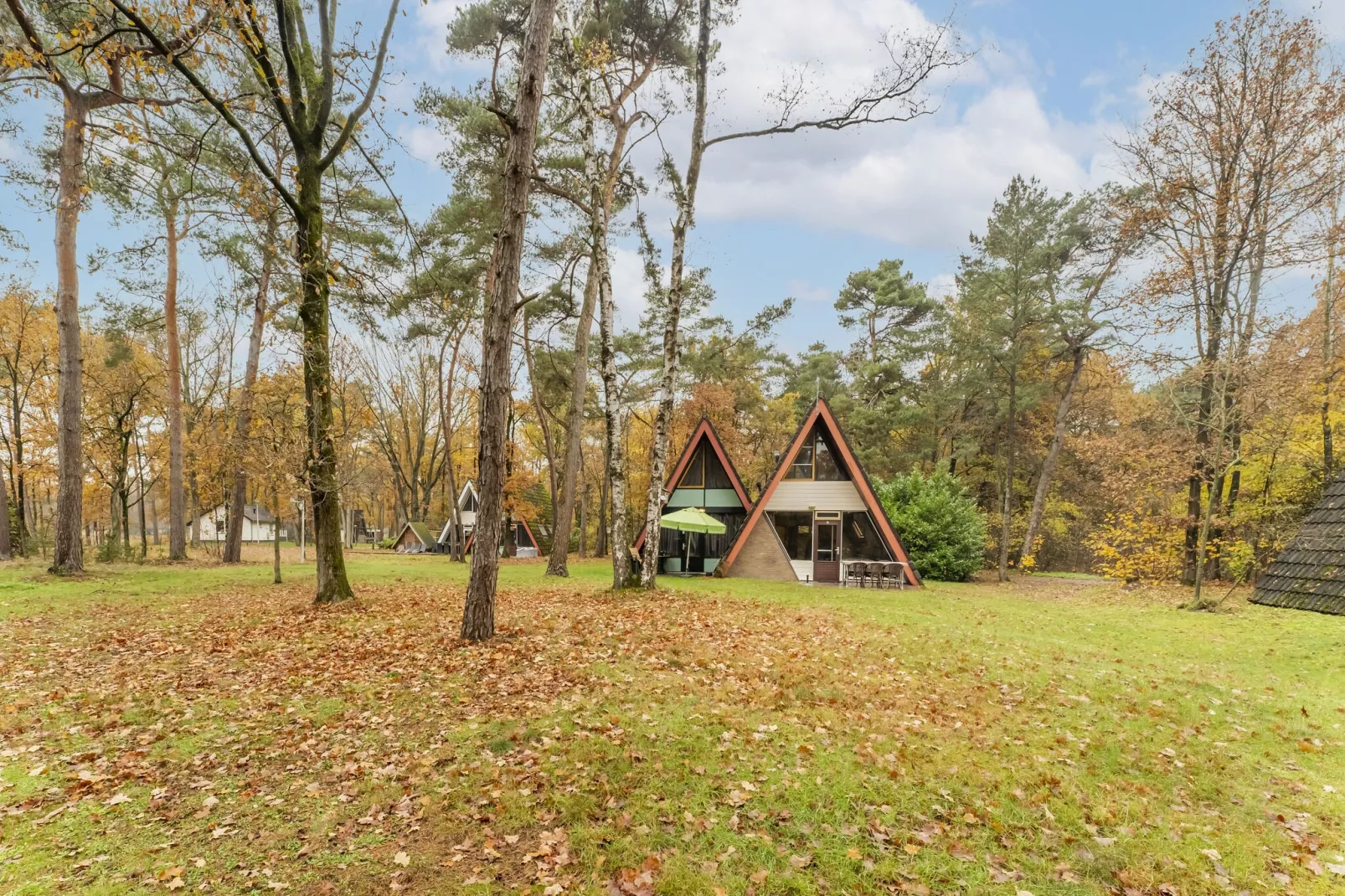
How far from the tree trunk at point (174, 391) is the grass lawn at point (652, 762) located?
11.2 meters

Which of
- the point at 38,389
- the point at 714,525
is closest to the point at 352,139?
the point at 714,525

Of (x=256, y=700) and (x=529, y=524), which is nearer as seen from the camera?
(x=256, y=700)

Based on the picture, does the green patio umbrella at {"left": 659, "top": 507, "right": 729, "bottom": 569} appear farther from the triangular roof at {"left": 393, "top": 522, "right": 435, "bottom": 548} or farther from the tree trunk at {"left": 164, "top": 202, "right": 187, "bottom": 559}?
the triangular roof at {"left": 393, "top": 522, "right": 435, "bottom": 548}

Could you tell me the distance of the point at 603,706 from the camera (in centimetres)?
541

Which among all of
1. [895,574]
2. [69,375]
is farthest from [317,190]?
[895,574]

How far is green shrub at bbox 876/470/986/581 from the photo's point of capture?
21.5 m

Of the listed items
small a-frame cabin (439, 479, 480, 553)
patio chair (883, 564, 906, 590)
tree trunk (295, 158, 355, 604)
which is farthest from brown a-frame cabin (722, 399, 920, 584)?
small a-frame cabin (439, 479, 480, 553)

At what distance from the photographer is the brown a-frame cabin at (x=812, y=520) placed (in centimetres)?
1805

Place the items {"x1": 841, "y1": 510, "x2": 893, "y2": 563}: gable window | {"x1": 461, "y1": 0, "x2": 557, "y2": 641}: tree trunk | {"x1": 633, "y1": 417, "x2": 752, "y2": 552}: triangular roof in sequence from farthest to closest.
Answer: {"x1": 633, "y1": 417, "x2": 752, "y2": 552}: triangular roof < {"x1": 841, "y1": 510, "x2": 893, "y2": 563}: gable window < {"x1": 461, "y1": 0, "x2": 557, "y2": 641}: tree trunk

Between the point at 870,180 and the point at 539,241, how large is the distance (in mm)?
12180

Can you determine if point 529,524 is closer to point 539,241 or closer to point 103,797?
point 539,241

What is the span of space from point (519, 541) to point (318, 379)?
29.0 meters

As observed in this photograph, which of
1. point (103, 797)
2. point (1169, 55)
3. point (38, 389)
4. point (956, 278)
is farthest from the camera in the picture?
point (956, 278)

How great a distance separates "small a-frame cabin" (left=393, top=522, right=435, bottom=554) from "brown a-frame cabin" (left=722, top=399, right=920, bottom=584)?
85.3 feet
